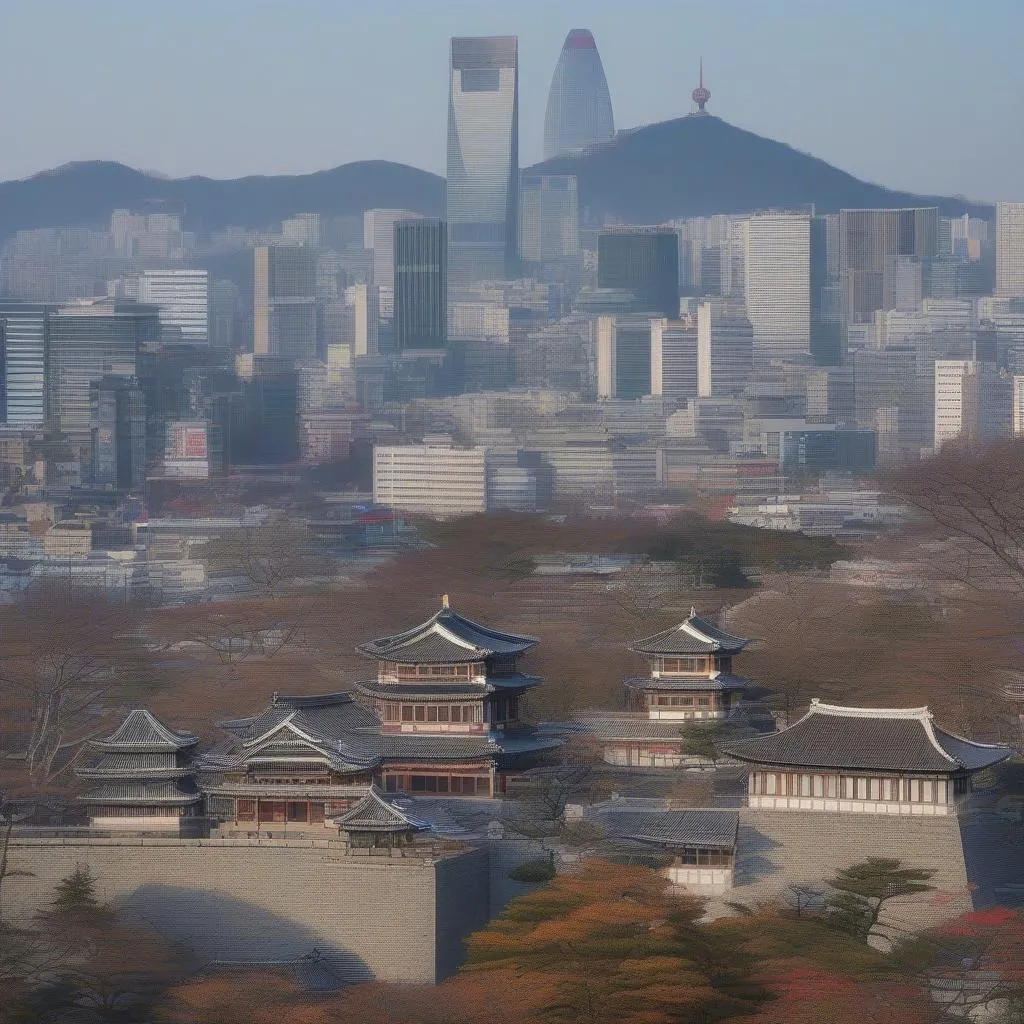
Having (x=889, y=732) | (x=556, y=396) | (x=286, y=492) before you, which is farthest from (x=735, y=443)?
(x=889, y=732)

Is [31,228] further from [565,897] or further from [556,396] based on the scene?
[565,897]

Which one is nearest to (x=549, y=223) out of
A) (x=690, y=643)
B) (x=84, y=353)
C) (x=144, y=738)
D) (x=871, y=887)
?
(x=84, y=353)

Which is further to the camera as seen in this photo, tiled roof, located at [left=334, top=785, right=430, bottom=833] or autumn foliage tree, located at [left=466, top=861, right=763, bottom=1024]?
tiled roof, located at [left=334, top=785, right=430, bottom=833]

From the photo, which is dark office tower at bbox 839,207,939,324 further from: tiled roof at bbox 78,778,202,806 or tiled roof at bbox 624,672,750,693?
tiled roof at bbox 78,778,202,806

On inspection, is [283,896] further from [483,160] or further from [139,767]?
[483,160]

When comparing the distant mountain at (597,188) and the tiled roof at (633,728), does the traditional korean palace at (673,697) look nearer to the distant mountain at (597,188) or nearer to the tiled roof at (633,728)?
the tiled roof at (633,728)

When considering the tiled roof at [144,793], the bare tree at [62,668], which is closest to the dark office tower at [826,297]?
the bare tree at [62,668]

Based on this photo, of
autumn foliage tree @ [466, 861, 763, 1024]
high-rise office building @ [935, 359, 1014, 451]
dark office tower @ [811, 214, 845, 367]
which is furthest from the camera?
dark office tower @ [811, 214, 845, 367]

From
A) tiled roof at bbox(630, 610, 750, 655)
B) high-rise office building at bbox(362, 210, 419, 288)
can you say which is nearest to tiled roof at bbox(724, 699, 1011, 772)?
tiled roof at bbox(630, 610, 750, 655)
